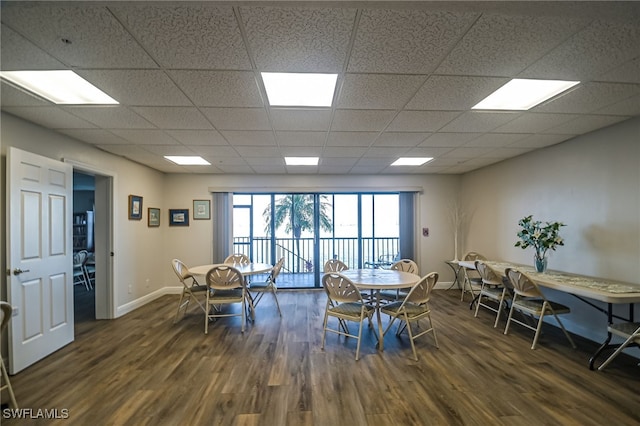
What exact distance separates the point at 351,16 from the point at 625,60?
1.82 metres

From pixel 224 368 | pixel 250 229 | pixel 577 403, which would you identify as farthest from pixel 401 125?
pixel 250 229

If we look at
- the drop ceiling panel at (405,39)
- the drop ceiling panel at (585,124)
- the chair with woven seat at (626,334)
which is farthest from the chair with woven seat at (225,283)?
the drop ceiling panel at (585,124)

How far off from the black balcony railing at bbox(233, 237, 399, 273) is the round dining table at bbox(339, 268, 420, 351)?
122 inches

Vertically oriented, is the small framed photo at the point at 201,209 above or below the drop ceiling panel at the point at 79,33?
below

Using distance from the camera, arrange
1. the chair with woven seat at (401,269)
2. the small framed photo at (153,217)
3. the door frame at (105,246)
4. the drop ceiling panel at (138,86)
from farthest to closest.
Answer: the small framed photo at (153,217)
the door frame at (105,246)
the chair with woven seat at (401,269)
the drop ceiling panel at (138,86)

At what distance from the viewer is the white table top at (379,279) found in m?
2.99

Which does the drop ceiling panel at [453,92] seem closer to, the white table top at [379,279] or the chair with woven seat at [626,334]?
the white table top at [379,279]

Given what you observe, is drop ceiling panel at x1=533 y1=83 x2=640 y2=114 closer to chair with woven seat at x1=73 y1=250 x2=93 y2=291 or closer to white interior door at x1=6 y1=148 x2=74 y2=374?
white interior door at x1=6 y1=148 x2=74 y2=374

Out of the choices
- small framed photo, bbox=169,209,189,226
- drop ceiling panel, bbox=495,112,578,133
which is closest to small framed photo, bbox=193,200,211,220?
small framed photo, bbox=169,209,189,226

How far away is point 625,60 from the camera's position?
1731 millimetres

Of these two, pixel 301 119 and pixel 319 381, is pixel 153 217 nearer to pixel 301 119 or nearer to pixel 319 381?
pixel 301 119

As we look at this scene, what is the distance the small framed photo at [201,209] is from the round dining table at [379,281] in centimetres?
332

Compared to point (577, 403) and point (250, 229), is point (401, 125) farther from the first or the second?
point (250, 229)

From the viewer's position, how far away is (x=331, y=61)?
174cm
